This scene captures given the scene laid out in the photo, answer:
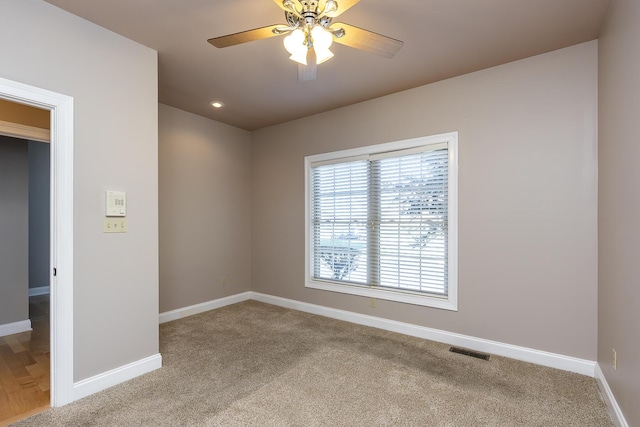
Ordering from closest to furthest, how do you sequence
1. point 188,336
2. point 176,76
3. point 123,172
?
1. point 123,172
2. point 176,76
3. point 188,336

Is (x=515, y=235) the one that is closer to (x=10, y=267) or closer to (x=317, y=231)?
(x=317, y=231)

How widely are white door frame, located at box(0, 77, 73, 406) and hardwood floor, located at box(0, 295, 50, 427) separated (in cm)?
22

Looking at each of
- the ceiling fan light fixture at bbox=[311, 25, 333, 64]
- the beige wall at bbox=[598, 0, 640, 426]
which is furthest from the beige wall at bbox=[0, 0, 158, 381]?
the beige wall at bbox=[598, 0, 640, 426]

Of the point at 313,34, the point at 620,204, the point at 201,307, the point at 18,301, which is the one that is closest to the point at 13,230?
the point at 18,301

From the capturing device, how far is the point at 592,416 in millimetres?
1981

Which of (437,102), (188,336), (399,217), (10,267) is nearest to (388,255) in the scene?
(399,217)

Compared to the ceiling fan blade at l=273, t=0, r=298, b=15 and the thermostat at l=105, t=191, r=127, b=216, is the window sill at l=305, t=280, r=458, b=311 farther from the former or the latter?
the ceiling fan blade at l=273, t=0, r=298, b=15

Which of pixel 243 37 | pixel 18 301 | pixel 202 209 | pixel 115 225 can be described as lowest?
pixel 18 301

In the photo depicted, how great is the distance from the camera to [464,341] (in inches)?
120

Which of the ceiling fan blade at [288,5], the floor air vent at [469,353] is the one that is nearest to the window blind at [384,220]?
the floor air vent at [469,353]

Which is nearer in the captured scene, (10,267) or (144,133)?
(144,133)

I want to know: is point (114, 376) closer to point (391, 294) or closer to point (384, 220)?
point (391, 294)

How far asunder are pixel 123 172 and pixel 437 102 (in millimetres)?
2977

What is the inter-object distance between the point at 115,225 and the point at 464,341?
3.25 meters
